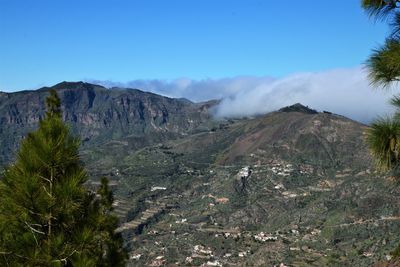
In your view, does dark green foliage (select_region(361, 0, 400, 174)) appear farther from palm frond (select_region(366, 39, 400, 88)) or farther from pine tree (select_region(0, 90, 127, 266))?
pine tree (select_region(0, 90, 127, 266))

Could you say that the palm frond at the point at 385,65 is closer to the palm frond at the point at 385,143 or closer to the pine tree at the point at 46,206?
the palm frond at the point at 385,143

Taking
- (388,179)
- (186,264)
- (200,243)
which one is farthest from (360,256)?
(388,179)

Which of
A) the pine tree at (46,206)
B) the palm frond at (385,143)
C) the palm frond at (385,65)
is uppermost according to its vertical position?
the palm frond at (385,65)

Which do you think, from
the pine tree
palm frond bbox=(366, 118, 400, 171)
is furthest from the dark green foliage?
the pine tree

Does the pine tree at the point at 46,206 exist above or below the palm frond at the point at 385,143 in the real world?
below

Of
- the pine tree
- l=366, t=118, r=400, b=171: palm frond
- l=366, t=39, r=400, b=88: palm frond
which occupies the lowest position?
the pine tree

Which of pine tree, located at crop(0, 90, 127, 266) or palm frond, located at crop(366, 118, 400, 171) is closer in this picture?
palm frond, located at crop(366, 118, 400, 171)

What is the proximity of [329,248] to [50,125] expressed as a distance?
150258 mm

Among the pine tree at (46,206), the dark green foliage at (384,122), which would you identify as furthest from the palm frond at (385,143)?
the pine tree at (46,206)

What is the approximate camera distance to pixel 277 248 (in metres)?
154

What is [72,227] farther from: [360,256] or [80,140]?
[360,256]

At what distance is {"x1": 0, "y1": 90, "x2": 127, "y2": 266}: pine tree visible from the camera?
892cm

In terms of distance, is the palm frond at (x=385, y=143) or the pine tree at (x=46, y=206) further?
the pine tree at (x=46, y=206)

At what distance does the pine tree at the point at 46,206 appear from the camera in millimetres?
8922
